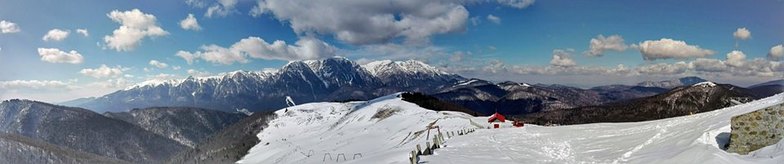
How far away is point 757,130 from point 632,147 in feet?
21.2

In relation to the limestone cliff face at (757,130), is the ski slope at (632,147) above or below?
below

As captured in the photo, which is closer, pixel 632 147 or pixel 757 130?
pixel 757 130

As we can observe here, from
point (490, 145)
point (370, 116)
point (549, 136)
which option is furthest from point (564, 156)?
point (370, 116)

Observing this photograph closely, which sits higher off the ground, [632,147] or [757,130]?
[757,130]

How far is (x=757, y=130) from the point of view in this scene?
19.3 meters

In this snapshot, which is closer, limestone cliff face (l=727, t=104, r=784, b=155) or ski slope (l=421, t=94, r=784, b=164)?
ski slope (l=421, t=94, r=784, b=164)

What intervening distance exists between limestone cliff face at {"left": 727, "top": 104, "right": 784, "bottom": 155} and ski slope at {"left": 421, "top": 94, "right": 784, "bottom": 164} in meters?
0.75

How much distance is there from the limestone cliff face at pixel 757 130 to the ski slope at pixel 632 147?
75cm

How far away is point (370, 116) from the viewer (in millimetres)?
175500

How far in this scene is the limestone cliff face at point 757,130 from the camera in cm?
1909

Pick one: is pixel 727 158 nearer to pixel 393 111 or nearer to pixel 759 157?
pixel 759 157

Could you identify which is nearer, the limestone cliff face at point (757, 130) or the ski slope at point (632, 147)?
the ski slope at point (632, 147)

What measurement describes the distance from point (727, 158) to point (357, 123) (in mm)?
156014

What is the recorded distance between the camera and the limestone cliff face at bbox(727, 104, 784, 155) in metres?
19.1
